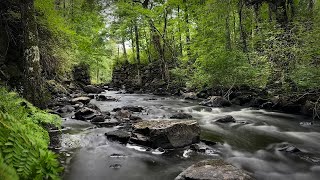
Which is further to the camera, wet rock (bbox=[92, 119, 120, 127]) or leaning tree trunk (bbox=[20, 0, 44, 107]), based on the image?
wet rock (bbox=[92, 119, 120, 127])

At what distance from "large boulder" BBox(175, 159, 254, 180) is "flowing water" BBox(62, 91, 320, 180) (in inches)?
27.7

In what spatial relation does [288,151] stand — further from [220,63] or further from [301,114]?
[220,63]

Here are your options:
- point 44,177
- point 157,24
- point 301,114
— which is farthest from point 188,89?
point 44,177

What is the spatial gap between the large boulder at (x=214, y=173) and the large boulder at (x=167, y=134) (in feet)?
7.12

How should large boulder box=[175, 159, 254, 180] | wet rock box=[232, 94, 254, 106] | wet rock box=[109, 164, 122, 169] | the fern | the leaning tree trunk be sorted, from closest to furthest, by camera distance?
the fern
large boulder box=[175, 159, 254, 180]
wet rock box=[109, 164, 122, 169]
the leaning tree trunk
wet rock box=[232, 94, 254, 106]

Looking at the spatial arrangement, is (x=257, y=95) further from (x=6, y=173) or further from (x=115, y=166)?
(x=6, y=173)

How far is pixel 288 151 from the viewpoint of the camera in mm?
8023

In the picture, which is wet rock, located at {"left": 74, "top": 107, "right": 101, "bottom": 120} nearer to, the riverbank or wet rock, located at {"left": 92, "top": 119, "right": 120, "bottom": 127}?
wet rock, located at {"left": 92, "top": 119, "right": 120, "bottom": 127}

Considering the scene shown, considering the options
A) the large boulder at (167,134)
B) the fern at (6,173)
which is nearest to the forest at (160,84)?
the fern at (6,173)

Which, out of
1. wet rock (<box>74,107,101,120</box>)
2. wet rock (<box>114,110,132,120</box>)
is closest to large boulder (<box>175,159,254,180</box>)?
wet rock (<box>114,110,132,120</box>)

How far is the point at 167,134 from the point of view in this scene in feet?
27.1

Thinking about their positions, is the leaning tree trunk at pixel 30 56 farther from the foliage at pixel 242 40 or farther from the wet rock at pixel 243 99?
the wet rock at pixel 243 99

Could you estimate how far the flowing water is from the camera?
6.59m

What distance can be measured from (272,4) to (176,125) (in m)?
14.1
